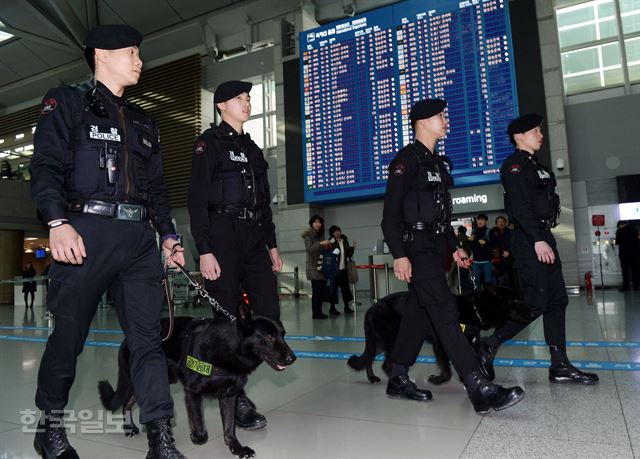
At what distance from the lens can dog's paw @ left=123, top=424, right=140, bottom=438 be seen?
6.32ft

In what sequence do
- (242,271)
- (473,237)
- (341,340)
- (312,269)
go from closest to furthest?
1. (242,271)
2. (341,340)
3. (312,269)
4. (473,237)

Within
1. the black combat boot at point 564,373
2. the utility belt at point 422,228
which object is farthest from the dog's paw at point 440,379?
the utility belt at point 422,228

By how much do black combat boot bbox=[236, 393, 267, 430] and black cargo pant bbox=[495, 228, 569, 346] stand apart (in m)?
1.49

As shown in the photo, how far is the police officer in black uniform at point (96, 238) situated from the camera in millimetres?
1492

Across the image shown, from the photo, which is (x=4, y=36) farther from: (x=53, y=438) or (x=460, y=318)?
(x=460, y=318)

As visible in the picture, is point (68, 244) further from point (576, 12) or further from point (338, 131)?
point (576, 12)

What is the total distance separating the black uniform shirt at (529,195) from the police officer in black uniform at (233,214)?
58.3 inches

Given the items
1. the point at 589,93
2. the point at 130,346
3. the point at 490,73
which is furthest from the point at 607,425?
the point at 589,93

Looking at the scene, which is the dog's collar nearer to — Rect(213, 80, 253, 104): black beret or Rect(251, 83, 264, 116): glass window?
Rect(213, 80, 253, 104): black beret

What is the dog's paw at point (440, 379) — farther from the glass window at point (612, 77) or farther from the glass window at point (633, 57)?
the glass window at point (633, 57)

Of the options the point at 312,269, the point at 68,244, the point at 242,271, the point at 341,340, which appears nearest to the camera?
the point at 68,244

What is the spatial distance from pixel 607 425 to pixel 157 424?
1756 millimetres

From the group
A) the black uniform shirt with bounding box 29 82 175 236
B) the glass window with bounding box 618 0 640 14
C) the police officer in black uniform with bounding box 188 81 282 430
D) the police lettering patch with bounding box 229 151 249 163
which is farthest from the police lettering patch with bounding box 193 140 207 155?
the glass window with bounding box 618 0 640 14

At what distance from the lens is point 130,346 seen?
1599 mm
